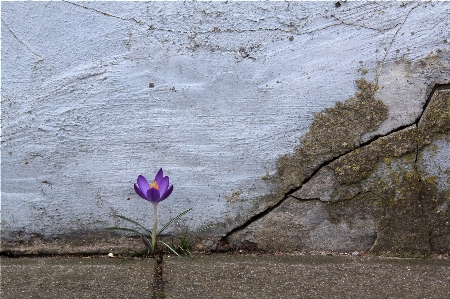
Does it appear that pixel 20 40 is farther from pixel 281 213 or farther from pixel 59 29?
pixel 281 213

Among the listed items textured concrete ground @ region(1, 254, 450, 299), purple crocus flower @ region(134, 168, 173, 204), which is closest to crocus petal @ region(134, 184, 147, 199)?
purple crocus flower @ region(134, 168, 173, 204)

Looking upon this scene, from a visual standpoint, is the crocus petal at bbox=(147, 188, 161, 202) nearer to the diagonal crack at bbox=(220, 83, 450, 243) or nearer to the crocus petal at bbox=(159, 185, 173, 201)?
the crocus petal at bbox=(159, 185, 173, 201)

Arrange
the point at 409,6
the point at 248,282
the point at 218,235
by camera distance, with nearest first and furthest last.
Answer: the point at 248,282 < the point at 409,6 < the point at 218,235

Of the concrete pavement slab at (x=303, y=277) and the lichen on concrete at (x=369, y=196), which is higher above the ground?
the lichen on concrete at (x=369, y=196)

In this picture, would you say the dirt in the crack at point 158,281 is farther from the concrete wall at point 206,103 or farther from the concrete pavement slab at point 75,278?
the concrete wall at point 206,103

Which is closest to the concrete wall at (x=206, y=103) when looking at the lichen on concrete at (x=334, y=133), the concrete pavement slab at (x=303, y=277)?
the lichen on concrete at (x=334, y=133)

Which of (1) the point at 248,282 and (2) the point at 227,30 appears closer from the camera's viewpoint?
(1) the point at 248,282

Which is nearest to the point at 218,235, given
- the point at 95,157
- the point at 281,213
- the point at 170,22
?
the point at 281,213
